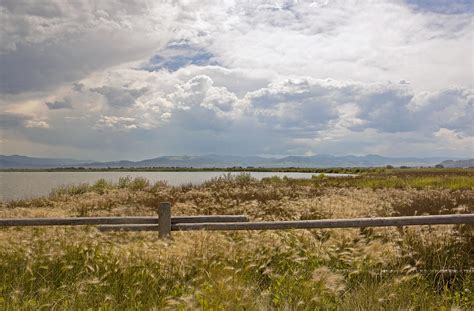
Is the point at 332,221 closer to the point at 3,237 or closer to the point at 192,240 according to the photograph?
the point at 192,240

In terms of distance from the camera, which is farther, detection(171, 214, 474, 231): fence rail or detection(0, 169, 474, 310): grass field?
detection(171, 214, 474, 231): fence rail

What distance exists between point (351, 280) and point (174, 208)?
10.4m

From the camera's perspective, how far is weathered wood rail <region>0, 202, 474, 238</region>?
7180mm

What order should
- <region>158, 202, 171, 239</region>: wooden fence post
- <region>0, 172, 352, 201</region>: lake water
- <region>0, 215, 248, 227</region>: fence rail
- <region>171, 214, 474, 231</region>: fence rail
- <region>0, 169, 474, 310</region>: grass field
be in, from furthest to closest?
<region>0, 172, 352, 201</region>: lake water, <region>158, 202, 171, 239</region>: wooden fence post, <region>0, 215, 248, 227</region>: fence rail, <region>171, 214, 474, 231</region>: fence rail, <region>0, 169, 474, 310</region>: grass field

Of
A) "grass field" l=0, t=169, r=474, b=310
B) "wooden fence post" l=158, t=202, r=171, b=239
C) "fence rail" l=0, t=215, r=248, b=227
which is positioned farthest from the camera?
"wooden fence post" l=158, t=202, r=171, b=239

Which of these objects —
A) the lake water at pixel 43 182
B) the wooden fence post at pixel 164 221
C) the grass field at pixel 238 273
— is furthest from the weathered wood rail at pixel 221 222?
the lake water at pixel 43 182

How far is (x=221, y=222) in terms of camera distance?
8.35 metres

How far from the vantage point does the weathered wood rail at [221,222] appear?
7.18 meters

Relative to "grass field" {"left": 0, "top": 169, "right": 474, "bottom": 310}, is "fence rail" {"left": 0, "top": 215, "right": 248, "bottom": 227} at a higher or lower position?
higher

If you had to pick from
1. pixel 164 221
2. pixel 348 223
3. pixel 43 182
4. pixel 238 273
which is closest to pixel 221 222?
pixel 164 221

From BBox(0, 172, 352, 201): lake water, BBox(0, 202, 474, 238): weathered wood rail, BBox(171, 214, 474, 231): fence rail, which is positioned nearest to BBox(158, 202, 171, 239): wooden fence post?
BBox(0, 202, 474, 238): weathered wood rail

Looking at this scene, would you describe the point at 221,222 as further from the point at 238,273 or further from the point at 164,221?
the point at 238,273

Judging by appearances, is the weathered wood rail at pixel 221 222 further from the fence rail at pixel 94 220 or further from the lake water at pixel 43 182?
the lake water at pixel 43 182

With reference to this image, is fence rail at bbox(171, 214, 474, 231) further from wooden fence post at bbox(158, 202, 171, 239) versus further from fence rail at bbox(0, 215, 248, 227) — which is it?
fence rail at bbox(0, 215, 248, 227)
